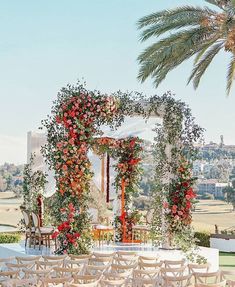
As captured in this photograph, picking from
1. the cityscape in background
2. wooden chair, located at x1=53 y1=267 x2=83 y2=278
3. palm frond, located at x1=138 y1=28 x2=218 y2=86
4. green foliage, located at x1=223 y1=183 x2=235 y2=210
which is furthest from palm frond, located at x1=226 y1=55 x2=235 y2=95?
green foliage, located at x1=223 y1=183 x2=235 y2=210

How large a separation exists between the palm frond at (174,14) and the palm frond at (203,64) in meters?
1.35

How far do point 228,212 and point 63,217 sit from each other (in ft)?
56.3

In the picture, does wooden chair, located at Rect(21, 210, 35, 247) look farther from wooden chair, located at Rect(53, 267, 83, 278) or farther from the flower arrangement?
wooden chair, located at Rect(53, 267, 83, 278)

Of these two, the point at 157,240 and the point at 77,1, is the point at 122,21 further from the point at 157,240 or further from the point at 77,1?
the point at 157,240

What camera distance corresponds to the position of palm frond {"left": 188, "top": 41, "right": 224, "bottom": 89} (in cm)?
1451

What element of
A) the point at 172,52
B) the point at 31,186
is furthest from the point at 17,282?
the point at 31,186

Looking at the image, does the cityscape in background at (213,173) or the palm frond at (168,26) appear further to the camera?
the cityscape in background at (213,173)

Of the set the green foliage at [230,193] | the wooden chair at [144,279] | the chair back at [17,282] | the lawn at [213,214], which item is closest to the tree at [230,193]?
the green foliage at [230,193]

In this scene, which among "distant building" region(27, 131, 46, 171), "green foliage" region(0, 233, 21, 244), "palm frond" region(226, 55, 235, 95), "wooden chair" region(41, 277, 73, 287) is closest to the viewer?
"wooden chair" region(41, 277, 73, 287)

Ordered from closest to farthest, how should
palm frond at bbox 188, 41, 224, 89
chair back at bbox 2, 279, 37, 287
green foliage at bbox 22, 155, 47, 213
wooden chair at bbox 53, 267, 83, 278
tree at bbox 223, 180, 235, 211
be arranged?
chair back at bbox 2, 279, 37, 287 → wooden chair at bbox 53, 267, 83, 278 → palm frond at bbox 188, 41, 224, 89 → green foliage at bbox 22, 155, 47, 213 → tree at bbox 223, 180, 235, 211

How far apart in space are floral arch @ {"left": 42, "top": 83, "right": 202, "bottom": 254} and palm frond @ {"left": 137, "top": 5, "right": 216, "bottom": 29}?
1671 millimetres

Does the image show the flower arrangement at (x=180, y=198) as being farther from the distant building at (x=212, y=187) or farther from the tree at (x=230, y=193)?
the distant building at (x=212, y=187)

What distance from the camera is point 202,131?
43.3 ft

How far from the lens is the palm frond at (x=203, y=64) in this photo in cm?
1451
